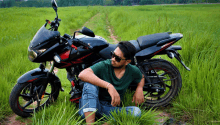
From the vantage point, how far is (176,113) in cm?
208

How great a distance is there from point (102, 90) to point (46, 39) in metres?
0.91

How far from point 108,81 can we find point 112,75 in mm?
84

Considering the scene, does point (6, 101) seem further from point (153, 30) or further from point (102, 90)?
point (153, 30)

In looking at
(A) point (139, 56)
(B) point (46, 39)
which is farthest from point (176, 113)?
(B) point (46, 39)

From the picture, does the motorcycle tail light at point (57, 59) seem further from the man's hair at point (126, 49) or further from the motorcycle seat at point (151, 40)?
the motorcycle seat at point (151, 40)

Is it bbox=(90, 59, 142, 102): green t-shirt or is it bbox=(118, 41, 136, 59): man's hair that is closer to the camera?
bbox=(118, 41, 136, 59): man's hair

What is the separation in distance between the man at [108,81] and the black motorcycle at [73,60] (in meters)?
0.31

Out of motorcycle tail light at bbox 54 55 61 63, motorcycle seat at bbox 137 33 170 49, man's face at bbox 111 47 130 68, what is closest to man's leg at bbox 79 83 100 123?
man's face at bbox 111 47 130 68

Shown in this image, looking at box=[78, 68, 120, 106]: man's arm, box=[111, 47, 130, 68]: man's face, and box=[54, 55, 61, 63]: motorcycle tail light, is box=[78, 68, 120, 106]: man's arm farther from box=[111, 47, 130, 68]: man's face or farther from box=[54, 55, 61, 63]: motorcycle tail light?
box=[54, 55, 61, 63]: motorcycle tail light

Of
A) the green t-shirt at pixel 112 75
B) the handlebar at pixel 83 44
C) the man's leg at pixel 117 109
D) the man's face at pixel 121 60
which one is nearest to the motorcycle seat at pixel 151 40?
the green t-shirt at pixel 112 75

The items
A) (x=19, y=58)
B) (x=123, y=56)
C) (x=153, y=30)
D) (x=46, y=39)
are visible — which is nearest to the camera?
(x=123, y=56)

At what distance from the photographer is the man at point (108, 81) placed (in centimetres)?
160

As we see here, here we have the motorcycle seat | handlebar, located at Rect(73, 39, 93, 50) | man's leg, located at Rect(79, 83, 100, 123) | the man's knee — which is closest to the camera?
man's leg, located at Rect(79, 83, 100, 123)

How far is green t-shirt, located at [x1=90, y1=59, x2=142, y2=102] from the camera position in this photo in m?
1.71
